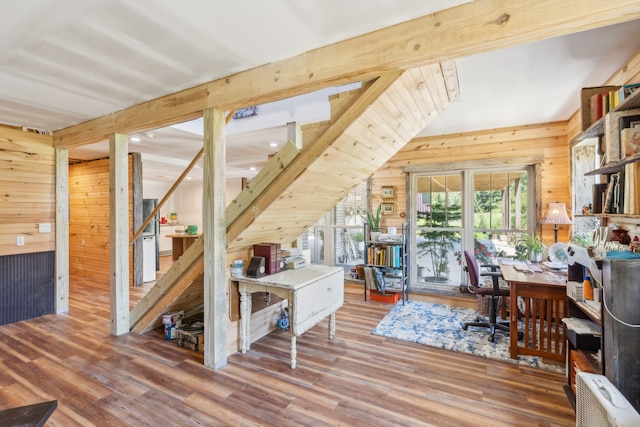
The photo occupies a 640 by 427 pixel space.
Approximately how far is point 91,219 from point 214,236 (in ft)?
14.5

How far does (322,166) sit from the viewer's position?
2.35m

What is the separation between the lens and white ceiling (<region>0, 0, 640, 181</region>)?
1.61 m

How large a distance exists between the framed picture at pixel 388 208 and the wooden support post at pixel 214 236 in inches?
117

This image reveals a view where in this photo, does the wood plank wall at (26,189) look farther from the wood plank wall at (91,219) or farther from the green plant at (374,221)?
the green plant at (374,221)

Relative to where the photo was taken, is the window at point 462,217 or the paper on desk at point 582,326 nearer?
the paper on desk at point 582,326

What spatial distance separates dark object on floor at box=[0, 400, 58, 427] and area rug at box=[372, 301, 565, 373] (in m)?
2.68

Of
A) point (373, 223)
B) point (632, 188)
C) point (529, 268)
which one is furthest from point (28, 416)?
point (373, 223)

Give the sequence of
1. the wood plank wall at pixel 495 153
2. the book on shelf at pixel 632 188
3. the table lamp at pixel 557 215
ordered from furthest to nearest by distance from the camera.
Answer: the wood plank wall at pixel 495 153
the table lamp at pixel 557 215
the book on shelf at pixel 632 188

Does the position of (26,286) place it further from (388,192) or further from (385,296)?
(388,192)

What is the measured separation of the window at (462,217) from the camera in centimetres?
420

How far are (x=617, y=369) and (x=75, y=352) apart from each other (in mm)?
3967

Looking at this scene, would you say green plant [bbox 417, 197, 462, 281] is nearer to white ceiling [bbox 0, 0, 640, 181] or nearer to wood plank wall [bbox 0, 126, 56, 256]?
white ceiling [bbox 0, 0, 640, 181]

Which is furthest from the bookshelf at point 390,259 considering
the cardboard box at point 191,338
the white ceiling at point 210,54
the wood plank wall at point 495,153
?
the cardboard box at point 191,338

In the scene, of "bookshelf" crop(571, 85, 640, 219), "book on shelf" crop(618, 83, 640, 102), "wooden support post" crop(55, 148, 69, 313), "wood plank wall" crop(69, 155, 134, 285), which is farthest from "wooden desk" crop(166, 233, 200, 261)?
"book on shelf" crop(618, 83, 640, 102)
